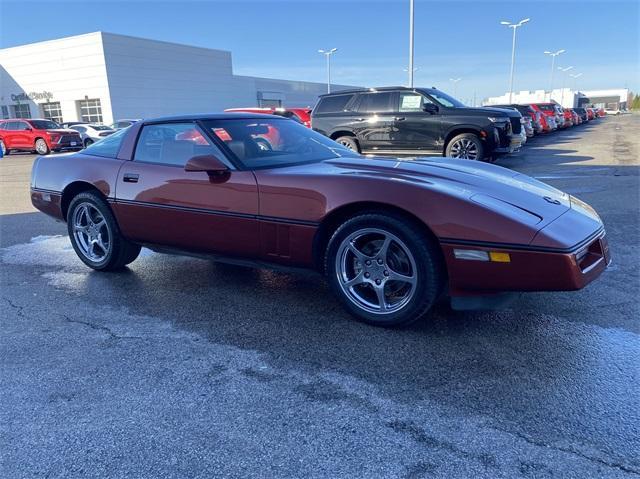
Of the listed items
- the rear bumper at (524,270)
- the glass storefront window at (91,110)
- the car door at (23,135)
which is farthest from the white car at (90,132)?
the rear bumper at (524,270)

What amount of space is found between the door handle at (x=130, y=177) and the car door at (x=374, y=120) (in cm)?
821

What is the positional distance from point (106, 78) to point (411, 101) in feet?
113

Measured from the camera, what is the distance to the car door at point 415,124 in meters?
11.0

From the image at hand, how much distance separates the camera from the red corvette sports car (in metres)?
2.76

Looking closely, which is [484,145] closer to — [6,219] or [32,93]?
[6,219]

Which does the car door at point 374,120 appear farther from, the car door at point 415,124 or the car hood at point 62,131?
the car hood at point 62,131

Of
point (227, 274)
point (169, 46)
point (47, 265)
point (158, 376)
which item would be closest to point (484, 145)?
point (227, 274)

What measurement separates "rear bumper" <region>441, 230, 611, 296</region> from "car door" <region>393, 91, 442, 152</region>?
27.6ft

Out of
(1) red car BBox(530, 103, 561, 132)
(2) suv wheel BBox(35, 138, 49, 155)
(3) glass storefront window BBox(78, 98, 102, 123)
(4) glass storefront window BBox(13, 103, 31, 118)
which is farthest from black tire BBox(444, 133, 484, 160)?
(4) glass storefront window BBox(13, 103, 31, 118)

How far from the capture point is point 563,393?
239 cm

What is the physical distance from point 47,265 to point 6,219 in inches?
125

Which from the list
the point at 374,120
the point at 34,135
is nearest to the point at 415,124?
the point at 374,120

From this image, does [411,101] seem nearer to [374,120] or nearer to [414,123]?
[414,123]

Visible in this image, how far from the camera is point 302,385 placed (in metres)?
2.53
